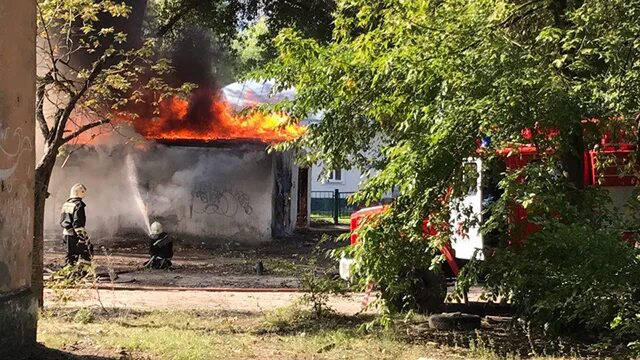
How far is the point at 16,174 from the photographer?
5633 millimetres

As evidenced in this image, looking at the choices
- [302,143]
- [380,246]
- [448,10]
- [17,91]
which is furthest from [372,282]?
[17,91]

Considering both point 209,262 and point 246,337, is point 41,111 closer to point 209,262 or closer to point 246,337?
point 246,337

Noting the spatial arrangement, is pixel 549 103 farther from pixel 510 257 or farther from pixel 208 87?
pixel 208 87

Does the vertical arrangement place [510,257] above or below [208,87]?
below

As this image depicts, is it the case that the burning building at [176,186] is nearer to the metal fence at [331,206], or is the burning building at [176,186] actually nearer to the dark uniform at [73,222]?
the dark uniform at [73,222]

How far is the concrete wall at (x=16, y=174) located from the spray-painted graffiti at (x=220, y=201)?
1443cm

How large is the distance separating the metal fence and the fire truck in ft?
74.3

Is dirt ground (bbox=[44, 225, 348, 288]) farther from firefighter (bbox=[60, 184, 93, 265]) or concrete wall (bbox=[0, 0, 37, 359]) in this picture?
concrete wall (bbox=[0, 0, 37, 359])

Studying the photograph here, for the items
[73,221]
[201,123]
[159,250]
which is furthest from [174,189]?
[73,221]

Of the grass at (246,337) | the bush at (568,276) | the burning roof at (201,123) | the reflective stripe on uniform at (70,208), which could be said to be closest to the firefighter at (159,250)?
the reflective stripe on uniform at (70,208)

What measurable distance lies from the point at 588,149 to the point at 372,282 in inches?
110

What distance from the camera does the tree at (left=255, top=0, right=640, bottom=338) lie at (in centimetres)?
611

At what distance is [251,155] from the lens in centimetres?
2047

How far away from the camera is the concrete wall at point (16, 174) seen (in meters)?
5.39
